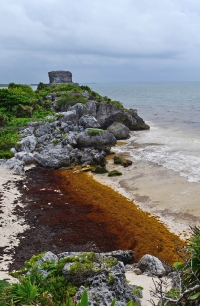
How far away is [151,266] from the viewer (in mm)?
9398

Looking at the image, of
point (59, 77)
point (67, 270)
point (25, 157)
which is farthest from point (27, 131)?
point (59, 77)

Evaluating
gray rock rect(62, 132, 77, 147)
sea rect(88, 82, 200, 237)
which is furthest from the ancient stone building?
gray rock rect(62, 132, 77, 147)

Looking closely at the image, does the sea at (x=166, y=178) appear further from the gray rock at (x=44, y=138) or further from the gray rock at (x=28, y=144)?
the gray rock at (x=28, y=144)

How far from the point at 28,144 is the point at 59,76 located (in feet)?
108

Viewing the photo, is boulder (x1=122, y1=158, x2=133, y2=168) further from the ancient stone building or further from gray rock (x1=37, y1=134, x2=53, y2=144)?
the ancient stone building

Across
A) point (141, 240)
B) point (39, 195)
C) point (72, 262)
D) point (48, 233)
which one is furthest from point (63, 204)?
point (72, 262)

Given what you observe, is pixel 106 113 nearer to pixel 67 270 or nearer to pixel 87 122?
pixel 87 122

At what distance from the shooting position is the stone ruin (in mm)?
54906

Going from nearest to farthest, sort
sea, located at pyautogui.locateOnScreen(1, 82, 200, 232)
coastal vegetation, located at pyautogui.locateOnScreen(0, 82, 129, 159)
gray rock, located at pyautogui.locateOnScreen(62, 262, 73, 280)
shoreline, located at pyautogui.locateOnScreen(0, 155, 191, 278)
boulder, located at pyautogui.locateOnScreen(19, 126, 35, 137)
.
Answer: gray rock, located at pyautogui.locateOnScreen(62, 262, 73, 280)
shoreline, located at pyautogui.locateOnScreen(0, 155, 191, 278)
sea, located at pyautogui.locateOnScreen(1, 82, 200, 232)
boulder, located at pyautogui.locateOnScreen(19, 126, 35, 137)
coastal vegetation, located at pyautogui.locateOnScreen(0, 82, 129, 159)

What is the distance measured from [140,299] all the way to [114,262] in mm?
1116

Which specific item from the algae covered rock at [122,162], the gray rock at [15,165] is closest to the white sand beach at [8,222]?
the gray rock at [15,165]

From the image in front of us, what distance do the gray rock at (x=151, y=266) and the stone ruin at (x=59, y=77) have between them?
49050 mm

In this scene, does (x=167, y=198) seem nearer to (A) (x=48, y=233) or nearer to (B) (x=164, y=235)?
(B) (x=164, y=235)

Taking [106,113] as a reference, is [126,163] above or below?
below
